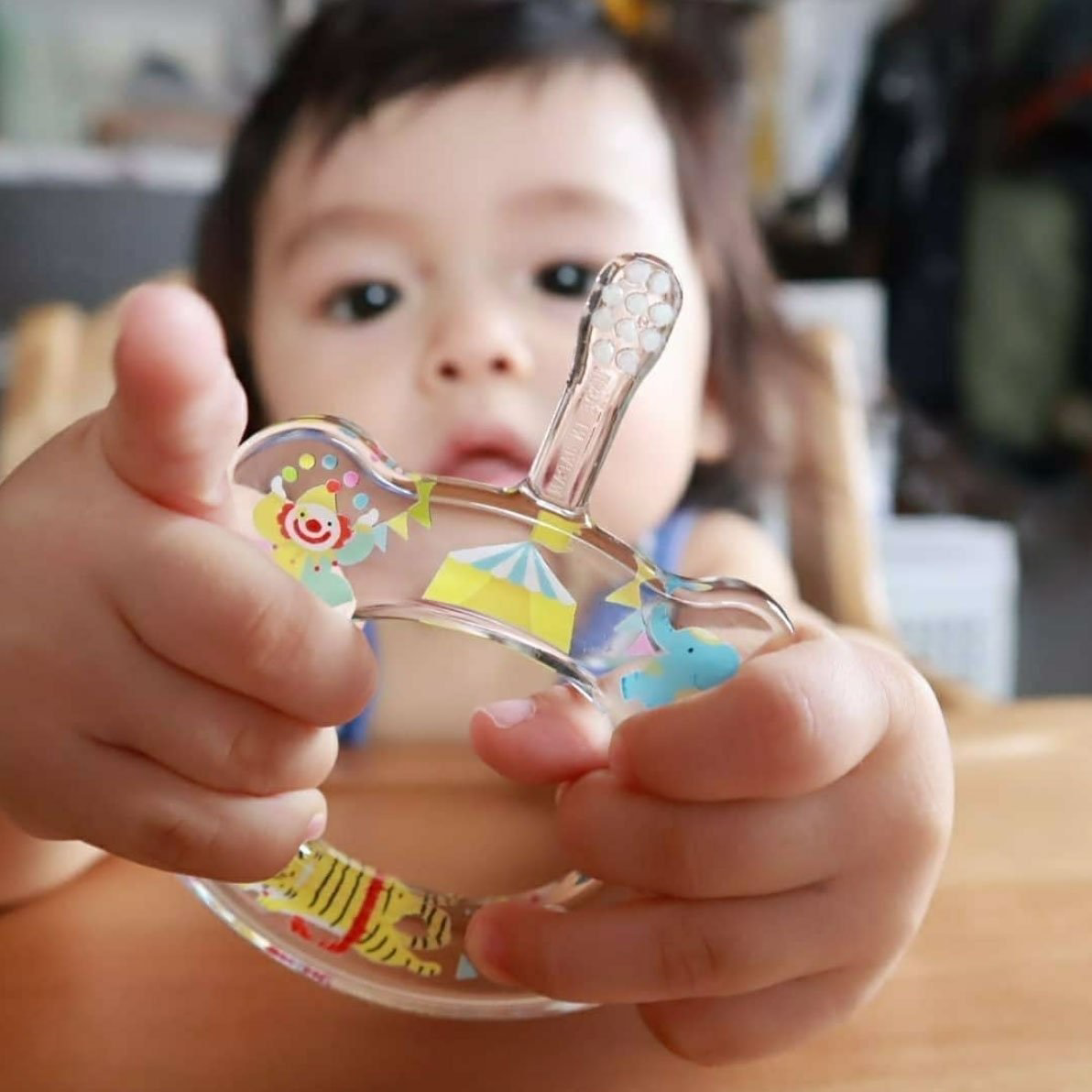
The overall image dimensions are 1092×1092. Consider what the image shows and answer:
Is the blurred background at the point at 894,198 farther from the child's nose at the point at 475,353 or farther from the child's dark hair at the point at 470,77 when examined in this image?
the child's nose at the point at 475,353

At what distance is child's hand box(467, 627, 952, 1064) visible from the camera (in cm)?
29

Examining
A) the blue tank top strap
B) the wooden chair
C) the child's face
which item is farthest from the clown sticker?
the wooden chair

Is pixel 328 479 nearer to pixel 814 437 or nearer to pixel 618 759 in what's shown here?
pixel 618 759

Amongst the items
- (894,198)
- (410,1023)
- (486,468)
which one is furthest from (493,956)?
(894,198)

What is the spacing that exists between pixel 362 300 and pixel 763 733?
0.48m

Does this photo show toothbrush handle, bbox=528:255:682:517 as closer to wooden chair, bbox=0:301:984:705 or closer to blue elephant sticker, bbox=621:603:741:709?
blue elephant sticker, bbox=621:603:741:709

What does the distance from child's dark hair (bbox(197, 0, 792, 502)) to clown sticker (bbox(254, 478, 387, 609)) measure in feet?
1.45

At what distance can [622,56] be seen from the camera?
2.69ft

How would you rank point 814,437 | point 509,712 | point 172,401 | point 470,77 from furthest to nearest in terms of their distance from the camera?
1. point 814,437
2. point 470,77
3. point 509,712
4. point 172,401

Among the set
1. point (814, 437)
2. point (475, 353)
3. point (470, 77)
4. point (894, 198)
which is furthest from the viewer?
point (894, 198)

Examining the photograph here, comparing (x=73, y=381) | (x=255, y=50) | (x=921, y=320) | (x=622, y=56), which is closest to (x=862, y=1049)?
(x=622, y=56)

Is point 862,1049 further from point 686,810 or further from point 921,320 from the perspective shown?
point 921,320

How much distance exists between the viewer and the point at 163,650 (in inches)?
11.1

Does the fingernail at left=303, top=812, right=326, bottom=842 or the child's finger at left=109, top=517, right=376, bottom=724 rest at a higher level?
the child's finger at left=109, top=517, right=376, bottom=724
